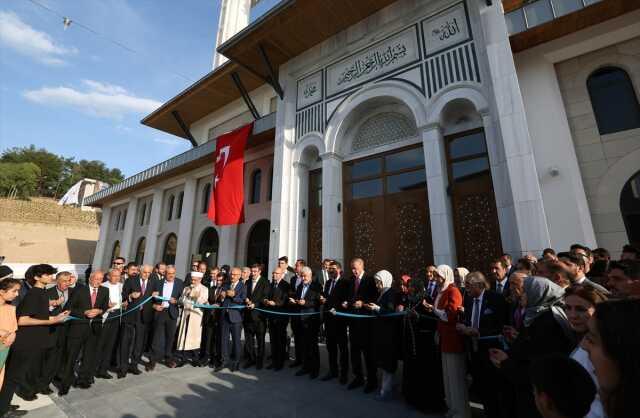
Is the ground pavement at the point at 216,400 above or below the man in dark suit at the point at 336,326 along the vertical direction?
below

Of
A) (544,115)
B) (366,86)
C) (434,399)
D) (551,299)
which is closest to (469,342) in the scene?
(434,399)

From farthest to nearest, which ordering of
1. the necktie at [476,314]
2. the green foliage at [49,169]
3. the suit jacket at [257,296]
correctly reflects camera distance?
1. the green foliage at [49,169]
2. the suit jacket at [257,296]
3. the necktie at [476,314]

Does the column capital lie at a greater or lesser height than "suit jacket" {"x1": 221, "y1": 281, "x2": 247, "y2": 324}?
greater

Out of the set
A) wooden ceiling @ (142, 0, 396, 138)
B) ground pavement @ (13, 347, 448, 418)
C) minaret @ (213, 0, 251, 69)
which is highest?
minaret @ (213, 0, 251, 69)

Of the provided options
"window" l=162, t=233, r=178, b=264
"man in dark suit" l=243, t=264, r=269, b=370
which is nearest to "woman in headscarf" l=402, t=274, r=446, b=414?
"man in dark suit" l=243, t=264, r=269, b=370

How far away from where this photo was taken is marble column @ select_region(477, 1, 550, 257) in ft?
18.4

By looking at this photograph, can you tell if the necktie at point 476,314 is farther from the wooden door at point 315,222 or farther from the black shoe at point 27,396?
the wooden door at point 315,222

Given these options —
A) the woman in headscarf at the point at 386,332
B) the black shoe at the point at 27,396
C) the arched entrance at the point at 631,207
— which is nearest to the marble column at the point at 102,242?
the black shoe at the point at 27,396

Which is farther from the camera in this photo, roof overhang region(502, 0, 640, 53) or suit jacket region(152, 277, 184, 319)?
roof overhang region(502, 0, 640, 53)

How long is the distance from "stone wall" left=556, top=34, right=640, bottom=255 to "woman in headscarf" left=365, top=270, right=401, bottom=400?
5.22 metres

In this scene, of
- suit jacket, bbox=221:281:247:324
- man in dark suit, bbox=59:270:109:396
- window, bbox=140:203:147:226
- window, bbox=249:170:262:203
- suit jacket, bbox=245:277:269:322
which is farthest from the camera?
window, bbox=140:203:147:226

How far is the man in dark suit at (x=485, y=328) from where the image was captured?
9.82 ft

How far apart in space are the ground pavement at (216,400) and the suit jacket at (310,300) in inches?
36.8

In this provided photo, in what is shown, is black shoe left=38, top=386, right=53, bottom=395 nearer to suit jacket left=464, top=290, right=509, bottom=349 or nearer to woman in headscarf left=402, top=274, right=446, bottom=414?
woman in headscarf left=402, top=274, right=446, bottom=414
